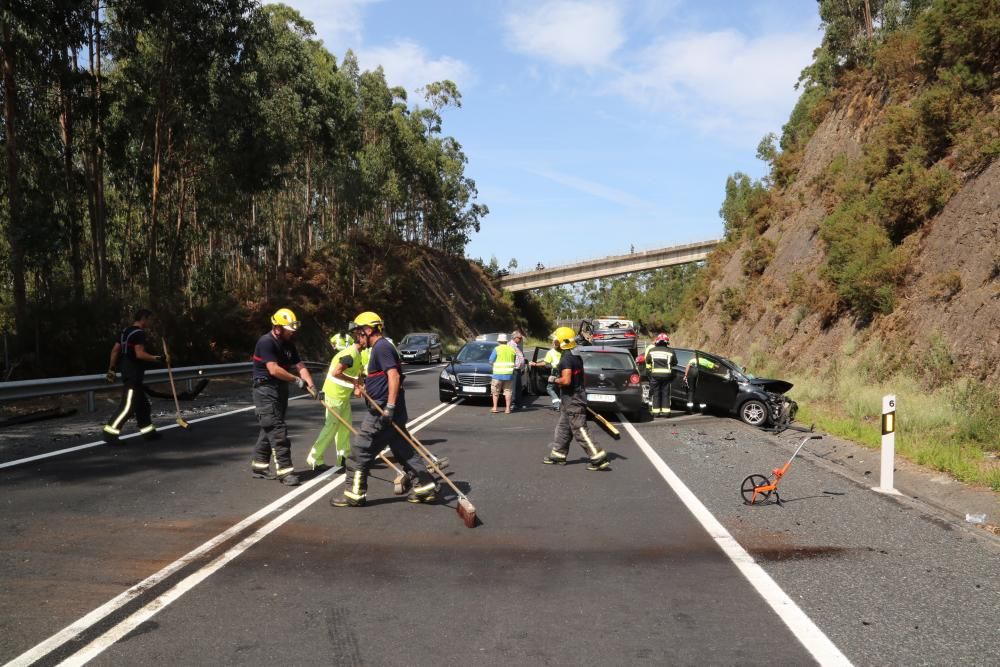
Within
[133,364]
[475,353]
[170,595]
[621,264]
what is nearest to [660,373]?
[475,353]

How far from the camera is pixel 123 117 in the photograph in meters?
25.1

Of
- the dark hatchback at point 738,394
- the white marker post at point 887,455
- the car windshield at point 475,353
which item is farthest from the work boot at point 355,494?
the car windshield at point 475,353

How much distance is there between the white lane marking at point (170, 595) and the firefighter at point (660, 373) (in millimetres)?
8990

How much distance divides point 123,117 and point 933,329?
2476 cm

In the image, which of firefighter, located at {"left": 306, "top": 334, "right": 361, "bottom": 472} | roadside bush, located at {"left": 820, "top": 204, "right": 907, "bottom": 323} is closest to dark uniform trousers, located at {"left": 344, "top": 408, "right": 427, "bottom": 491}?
firefighter, located at {"left": 306, "top": 334, "right": 361, "bottom": 472}

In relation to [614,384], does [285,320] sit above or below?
above

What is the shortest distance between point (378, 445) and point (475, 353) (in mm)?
11237

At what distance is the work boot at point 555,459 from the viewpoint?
31.2 feet

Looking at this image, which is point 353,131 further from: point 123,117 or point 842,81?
point 842,81

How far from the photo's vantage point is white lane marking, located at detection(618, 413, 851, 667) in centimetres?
386

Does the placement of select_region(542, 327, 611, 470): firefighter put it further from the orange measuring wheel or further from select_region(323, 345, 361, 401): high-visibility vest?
select_region(323, 345, 361, 401): high-visibility vest

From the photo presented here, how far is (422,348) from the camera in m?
35.1

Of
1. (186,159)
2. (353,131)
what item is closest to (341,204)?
(353,131)

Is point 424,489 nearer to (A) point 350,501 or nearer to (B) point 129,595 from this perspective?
(A) point 350,501
